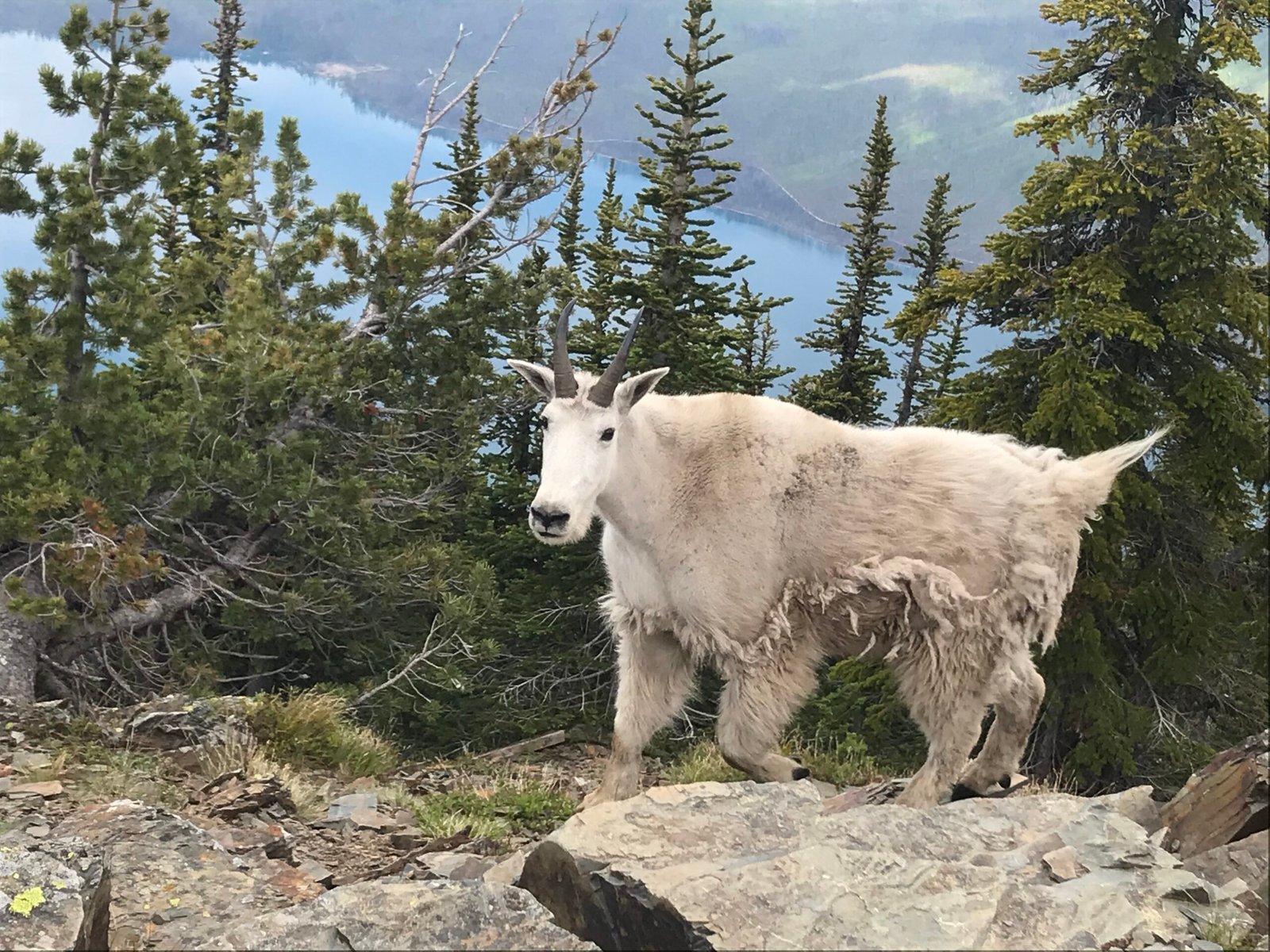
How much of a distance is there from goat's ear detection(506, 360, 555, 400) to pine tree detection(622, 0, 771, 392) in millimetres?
8572

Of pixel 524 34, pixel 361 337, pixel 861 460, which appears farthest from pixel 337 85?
pixel 861 460

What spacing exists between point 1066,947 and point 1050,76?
35.9ft

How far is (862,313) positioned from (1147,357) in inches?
465

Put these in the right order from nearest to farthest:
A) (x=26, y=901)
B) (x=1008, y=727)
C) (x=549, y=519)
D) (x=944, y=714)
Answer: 1. (x=26, y=901)
2. (x=549, y=519)
3. (x=944, y=714)
4. (x=1008, y=727)

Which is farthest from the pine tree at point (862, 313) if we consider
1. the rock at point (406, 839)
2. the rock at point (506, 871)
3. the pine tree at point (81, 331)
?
the rock at point (506, 871)

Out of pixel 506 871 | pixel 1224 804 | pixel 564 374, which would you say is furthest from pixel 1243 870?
pixel 564 374

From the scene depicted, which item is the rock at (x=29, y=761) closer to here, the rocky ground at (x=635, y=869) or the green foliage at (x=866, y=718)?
the rocky ground at (x=635, y=869)

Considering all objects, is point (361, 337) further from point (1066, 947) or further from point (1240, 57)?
point (1066, 947)

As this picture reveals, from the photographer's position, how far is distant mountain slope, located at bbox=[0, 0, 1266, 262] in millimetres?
49969

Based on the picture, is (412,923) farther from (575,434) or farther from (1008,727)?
(1008,727)

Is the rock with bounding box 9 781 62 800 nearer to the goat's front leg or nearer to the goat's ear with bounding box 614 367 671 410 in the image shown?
the goat's front leg

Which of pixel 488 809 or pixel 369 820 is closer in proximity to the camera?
pixel 369 820

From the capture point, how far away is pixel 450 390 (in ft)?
41.7

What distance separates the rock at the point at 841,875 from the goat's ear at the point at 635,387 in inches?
75.3
